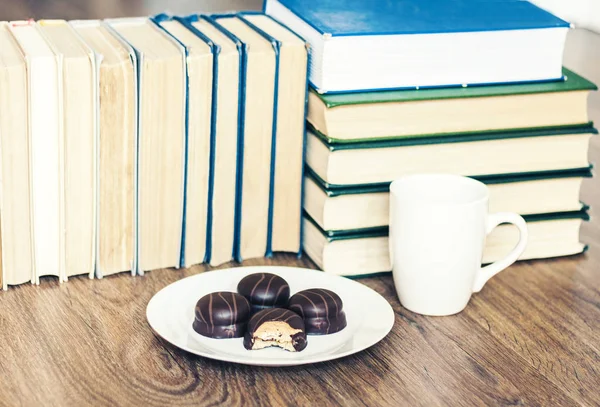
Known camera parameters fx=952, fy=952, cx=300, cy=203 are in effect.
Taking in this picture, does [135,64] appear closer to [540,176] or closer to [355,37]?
[355,37]

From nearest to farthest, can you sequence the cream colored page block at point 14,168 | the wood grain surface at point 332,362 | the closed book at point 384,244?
the wood grain surface at point 332,362
the cream colored page block at point 14,168
the closed book at point 384,244

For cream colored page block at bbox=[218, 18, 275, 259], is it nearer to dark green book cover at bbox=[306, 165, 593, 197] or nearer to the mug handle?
dark green book cover at bbox=[306, 165, 593, 197]

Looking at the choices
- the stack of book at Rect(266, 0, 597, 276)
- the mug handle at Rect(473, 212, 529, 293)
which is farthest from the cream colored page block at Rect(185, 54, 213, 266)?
the mug handle at Rect(473, 212, 529, 293)

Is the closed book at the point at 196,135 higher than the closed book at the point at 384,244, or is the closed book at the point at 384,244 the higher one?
the closed book at the point at 196,135

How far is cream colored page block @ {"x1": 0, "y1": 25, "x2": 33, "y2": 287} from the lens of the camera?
0.87 meters

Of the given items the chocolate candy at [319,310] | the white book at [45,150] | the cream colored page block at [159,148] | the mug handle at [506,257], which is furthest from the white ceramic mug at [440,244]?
the white book at [45,150]

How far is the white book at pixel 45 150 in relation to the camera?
879mm

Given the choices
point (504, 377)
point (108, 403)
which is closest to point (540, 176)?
point (504, 377)

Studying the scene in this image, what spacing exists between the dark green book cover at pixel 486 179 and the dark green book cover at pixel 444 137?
41 mm

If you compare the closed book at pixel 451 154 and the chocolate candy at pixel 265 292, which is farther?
the closed book at pixel 451 154

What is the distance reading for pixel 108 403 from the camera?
0.74m

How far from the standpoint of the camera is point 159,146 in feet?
3.08

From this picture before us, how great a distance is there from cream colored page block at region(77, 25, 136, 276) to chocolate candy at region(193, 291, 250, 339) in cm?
17

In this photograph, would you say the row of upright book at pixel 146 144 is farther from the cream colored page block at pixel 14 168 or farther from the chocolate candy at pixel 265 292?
the chocolate candy at pixel 265 292
